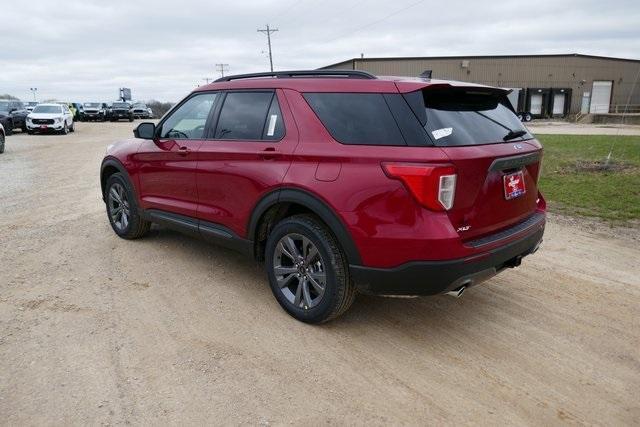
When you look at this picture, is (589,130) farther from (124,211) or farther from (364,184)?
(364,184)

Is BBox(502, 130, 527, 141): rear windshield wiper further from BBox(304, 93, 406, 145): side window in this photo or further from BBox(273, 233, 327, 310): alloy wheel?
BBox(273, 233, 327, 310): alloy wheel

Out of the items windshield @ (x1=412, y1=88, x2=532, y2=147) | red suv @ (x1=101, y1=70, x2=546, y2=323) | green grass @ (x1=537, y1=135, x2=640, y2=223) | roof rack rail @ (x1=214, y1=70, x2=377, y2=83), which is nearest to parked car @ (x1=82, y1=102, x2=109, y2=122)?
green grass @ (x1=537, y1=135, x2=640, y2=223)

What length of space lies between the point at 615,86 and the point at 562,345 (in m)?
63.7

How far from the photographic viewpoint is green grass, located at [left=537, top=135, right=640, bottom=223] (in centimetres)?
718

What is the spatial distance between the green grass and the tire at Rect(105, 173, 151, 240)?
5737 mm

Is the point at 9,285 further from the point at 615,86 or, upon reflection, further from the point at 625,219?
the point at 615,86

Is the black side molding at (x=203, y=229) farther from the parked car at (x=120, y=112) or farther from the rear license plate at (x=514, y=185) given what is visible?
the parked car at (x=120, y=112)

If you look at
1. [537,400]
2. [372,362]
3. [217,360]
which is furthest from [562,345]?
[217,360]

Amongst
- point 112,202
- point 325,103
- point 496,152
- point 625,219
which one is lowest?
point 625,219

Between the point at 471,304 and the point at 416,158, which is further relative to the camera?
the point at 471,304

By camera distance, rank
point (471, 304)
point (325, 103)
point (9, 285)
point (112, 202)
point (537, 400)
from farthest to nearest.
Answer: point (112, 202) → point (9, 285) → point (471, 304) → point (325, 103) → point (537, 400)

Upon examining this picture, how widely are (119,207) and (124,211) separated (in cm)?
11

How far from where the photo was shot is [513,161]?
11.0ft

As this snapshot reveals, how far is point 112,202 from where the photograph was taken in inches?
235
